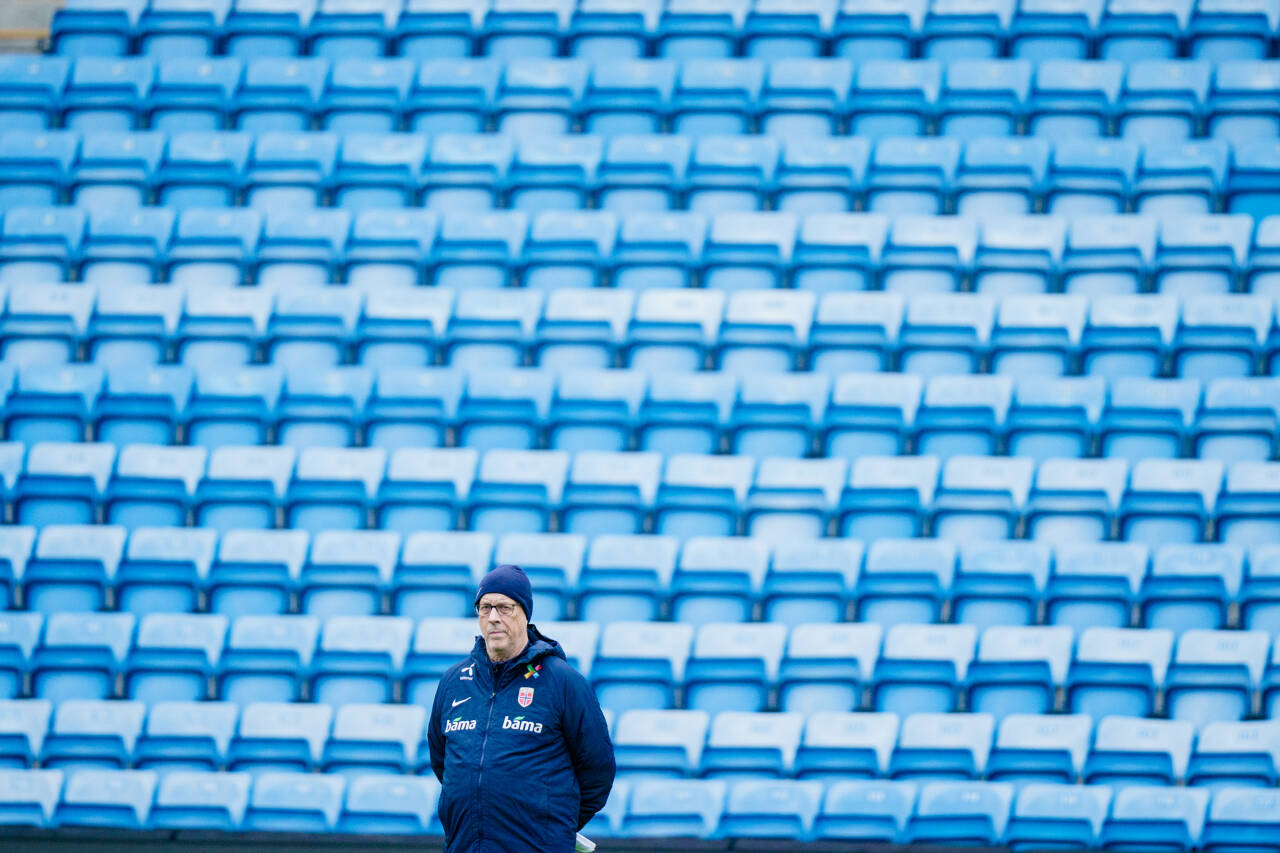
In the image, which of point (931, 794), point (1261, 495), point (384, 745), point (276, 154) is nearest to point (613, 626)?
point (384, 745)

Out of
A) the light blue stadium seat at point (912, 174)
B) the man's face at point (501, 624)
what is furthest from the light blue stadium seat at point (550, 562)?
A: the man's face at point (501, 624)

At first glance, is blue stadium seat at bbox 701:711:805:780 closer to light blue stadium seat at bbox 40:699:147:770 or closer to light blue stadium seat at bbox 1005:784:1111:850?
light blue stadium seat at bbox 1005:784:1111:850

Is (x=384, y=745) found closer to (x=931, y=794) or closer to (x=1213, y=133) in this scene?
(x=931, y=794)

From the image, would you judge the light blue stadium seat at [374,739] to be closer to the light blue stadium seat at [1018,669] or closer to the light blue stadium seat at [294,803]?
the light blue stadium seat at [294,803]

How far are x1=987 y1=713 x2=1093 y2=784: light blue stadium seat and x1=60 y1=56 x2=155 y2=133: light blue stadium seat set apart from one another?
203 inches

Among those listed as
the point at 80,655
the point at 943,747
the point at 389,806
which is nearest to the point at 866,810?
the point at 943,747

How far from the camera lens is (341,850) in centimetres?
482

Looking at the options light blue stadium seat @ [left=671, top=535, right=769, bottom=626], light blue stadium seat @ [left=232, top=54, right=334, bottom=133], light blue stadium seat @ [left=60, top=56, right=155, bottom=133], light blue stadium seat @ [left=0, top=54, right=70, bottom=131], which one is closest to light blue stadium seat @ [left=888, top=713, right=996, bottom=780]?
light blue stadium seat @ [left=671, top=535, right=769, bottom=626]

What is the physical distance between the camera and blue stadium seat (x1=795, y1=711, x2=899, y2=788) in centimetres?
496

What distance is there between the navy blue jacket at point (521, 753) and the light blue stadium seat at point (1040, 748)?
8.24 feet

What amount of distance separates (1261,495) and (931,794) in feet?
6.27

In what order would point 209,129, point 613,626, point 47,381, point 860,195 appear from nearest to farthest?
point 613,626 < point 47,381 < point 860,195 < point 209,129

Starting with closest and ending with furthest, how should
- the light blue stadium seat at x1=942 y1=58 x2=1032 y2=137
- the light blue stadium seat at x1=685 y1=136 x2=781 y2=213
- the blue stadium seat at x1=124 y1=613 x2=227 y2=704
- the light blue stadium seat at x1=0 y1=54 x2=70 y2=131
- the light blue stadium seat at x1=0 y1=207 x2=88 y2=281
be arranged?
the blue stadium seat at x1=124 y1=613 x2=227 y2=704
the light blue stadium seat at x1=0 y1=207 x2=88 y2=281
the light blue stadium seat at x1=685 y1=136 x2=781 y2=213
the light blue stadium seat at x1=942 y1=58 x2=1032 y2=137
the light blue stadium seat at x1=0 y1=54 x2=70 y2=131

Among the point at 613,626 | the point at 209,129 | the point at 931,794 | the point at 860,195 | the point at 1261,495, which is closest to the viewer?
the point at 931,794
